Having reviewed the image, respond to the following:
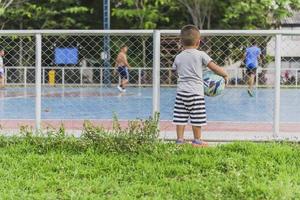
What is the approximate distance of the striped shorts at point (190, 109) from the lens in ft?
23.6

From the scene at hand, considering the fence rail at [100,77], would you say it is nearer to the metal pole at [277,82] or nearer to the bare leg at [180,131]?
the metal pole at [277,82]

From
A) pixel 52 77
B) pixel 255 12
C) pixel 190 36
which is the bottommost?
pixel 52 77

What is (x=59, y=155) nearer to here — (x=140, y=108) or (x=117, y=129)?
(x=117, y=129)

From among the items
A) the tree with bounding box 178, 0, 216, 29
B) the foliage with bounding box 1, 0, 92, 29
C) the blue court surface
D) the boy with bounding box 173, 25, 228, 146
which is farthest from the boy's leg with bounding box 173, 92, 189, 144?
the foliage with bounding box 1, 0, 92, 29

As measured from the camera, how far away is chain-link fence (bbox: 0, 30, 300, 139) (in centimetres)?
834

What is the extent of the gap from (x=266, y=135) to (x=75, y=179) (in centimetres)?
343

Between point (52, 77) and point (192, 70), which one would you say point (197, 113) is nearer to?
point (192, 70)

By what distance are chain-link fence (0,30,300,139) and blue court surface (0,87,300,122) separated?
2 centimetres

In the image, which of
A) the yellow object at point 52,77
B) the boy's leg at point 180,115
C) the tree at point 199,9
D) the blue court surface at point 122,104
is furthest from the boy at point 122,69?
the boy's leg at point 180,115

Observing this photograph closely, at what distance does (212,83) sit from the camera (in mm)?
7391

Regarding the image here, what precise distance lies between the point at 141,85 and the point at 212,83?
11301 millimetres

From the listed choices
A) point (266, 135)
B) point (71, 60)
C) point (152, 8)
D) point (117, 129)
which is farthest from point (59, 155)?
point (152, 8)

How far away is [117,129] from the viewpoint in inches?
267

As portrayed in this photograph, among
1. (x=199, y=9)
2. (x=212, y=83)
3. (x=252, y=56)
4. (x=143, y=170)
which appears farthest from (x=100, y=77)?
(x=143, y=170)
